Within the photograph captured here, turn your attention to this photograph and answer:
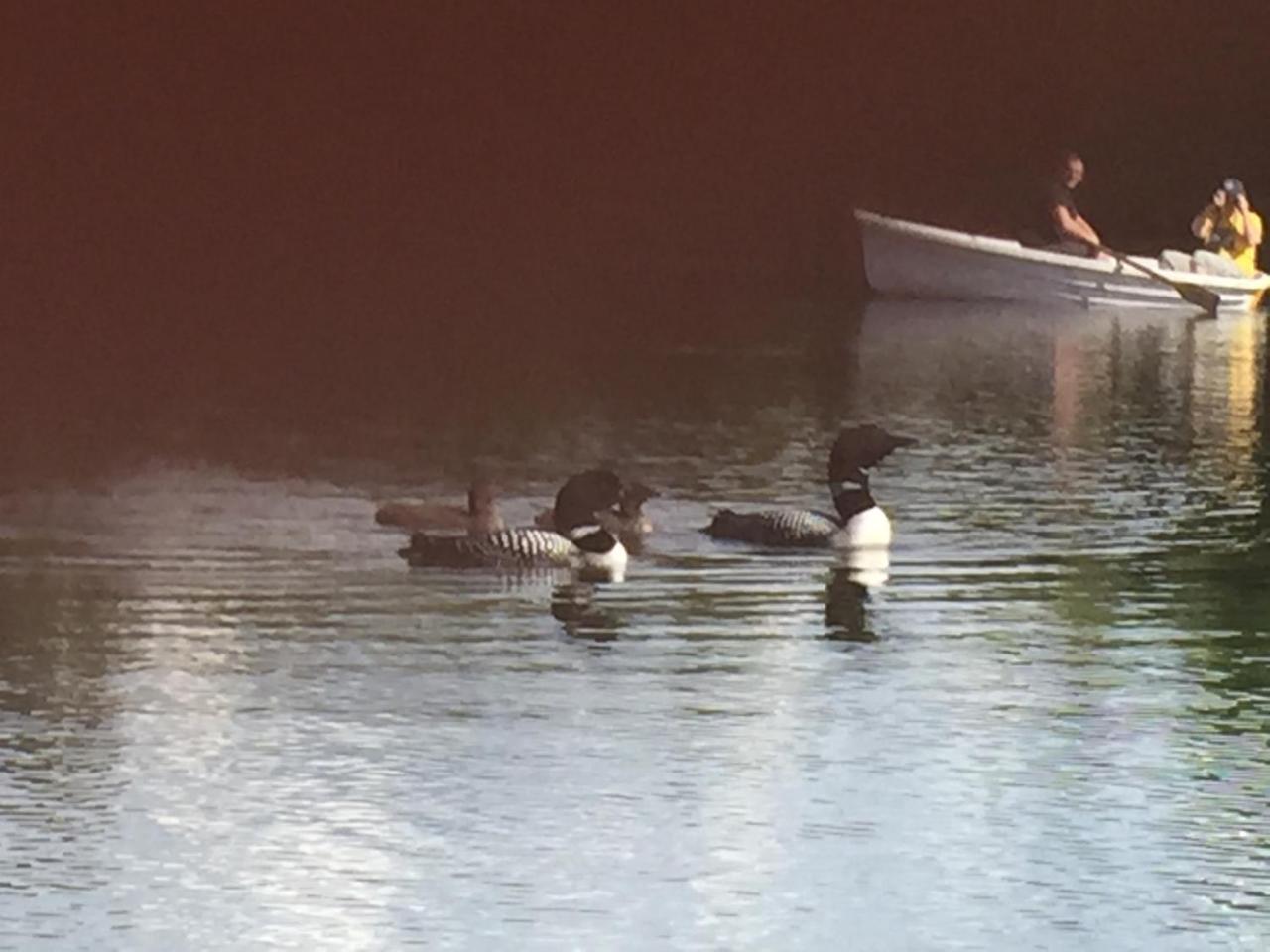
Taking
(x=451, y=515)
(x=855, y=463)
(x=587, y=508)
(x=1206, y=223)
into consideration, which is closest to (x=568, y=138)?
(x=1206, y=223)

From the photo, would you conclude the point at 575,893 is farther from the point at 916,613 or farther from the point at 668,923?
the point at 916,613

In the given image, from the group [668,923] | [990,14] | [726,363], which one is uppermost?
[990,14]

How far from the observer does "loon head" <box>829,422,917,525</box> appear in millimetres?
13859

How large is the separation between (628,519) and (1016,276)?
53.4 ft

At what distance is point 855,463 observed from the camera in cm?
1421

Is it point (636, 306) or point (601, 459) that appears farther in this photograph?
point (636, 306)

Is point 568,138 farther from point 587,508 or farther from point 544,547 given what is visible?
point 544,547

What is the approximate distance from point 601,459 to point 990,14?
34311 millimetres

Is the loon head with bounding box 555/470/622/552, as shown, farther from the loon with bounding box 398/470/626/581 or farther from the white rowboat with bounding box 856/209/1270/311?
the white rowboat with bounding box 856/209/1270/311

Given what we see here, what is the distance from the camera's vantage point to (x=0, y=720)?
9.95m

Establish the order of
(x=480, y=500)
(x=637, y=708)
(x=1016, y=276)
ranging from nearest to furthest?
(x=637, y=708) < (x=480, y=500) < (x=1016, y=276)

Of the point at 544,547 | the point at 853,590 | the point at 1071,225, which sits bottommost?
the point at 853,590

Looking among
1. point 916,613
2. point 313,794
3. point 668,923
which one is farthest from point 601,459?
point 668,923

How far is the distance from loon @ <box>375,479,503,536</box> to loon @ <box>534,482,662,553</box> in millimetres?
197
